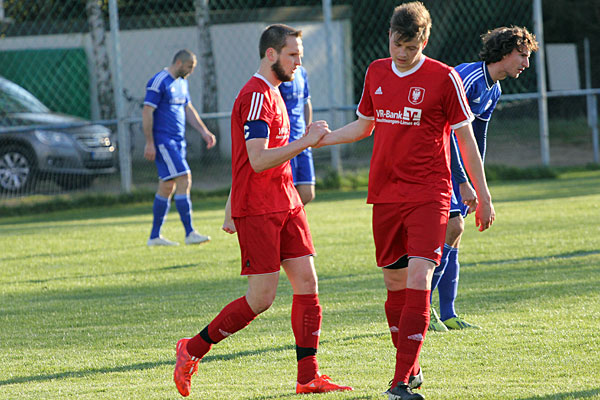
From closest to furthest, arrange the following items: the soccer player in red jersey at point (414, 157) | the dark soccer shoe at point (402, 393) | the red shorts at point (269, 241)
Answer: the dark soccer shoe at point (402, 393) → the soccer player in red jersey at point (414, 157) → the red shorts at point (269, 241)

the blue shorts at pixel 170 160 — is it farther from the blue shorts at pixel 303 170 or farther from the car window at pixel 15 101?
the car window at pixel 15 101

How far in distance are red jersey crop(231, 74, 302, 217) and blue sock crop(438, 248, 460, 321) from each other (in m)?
1.79

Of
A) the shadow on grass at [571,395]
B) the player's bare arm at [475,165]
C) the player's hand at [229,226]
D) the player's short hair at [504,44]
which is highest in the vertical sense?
the player's short hair at [504,44]

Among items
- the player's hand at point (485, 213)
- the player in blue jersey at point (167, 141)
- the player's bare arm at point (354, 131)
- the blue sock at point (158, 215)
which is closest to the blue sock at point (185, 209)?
the player in blue jersey at point (167, 141)

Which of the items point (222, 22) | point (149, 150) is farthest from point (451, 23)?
point (149, 150)

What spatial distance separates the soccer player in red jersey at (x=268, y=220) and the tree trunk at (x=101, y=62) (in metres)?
13.1

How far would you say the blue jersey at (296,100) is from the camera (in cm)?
898

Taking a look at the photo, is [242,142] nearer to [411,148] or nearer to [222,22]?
[411,148]

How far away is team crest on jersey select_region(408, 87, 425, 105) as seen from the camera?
4.48 metres

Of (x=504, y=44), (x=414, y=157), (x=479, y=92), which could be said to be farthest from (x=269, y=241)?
(x=504, y=44)

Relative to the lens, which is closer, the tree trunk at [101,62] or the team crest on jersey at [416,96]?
the team crest on jersey at [416,96]

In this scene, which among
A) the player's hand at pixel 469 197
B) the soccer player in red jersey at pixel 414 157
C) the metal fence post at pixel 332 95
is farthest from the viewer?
the metal fence post at pixel 332 95

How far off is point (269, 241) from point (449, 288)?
1966 mm

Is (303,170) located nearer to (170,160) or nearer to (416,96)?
(170,160)
